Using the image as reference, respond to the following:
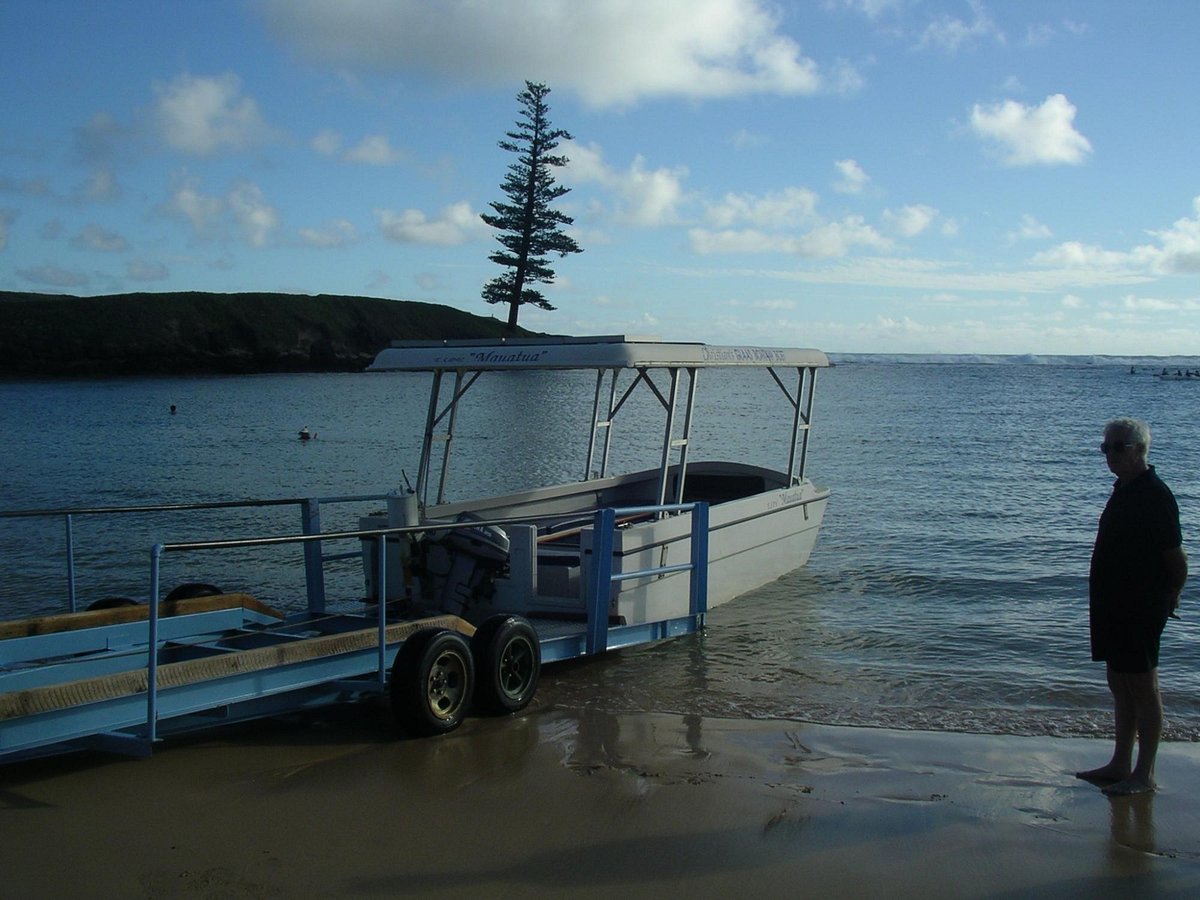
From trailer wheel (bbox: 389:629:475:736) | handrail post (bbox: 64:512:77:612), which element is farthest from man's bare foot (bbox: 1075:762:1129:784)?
handrail post (bbox: 64:512:77:612)

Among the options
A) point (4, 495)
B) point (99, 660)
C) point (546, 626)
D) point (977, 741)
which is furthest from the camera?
point (4, 495)

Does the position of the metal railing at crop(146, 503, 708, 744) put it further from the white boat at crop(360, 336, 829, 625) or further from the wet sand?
the wet sand

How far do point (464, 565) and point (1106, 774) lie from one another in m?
5.02

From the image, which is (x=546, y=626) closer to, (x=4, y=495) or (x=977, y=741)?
(x=977, y=741)

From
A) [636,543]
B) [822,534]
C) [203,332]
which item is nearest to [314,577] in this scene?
[636,543]

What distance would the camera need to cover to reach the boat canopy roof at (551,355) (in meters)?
9.23

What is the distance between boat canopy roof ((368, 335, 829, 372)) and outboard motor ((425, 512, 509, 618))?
1465mm

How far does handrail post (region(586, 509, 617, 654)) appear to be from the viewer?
8.66 meters

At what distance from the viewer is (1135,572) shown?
5.69 metres

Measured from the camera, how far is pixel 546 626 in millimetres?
8969

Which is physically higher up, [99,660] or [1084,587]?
[99,660]

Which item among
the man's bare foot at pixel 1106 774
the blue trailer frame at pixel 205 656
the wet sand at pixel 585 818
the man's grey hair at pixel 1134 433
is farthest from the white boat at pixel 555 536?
the man's grey hair at pixel 1134 433

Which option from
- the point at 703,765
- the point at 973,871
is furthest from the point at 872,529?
the point at 973,871

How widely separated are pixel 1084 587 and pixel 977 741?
679cm
